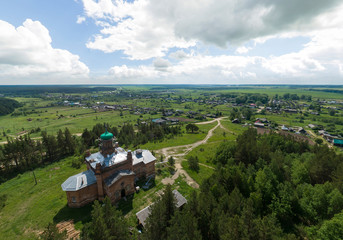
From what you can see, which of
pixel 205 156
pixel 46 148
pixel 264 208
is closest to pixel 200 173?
pixel 205 156

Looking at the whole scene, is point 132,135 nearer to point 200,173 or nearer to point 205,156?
point 205,156

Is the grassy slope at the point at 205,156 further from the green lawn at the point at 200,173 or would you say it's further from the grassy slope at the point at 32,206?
the grassy slope at the point at 32,206

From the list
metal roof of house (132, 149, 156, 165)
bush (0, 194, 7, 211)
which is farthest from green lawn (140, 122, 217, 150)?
bush (0, 194, 7, 211)

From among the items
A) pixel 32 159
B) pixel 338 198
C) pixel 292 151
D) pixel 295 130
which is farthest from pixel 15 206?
Result: pixel 295 130

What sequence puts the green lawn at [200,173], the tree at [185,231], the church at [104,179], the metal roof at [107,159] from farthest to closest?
the green lawn at [200,173] → the metal roof at [107,159] → the church at [104,179] → the tree at [185,231]

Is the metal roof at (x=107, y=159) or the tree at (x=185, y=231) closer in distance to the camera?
the tree at (x=185, y=231)

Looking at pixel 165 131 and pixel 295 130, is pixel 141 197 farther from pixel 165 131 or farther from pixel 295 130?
pixel 295 130

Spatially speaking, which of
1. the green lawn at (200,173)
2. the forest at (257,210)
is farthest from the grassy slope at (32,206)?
the green lawn at (200,173)

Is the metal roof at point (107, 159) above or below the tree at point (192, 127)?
above
